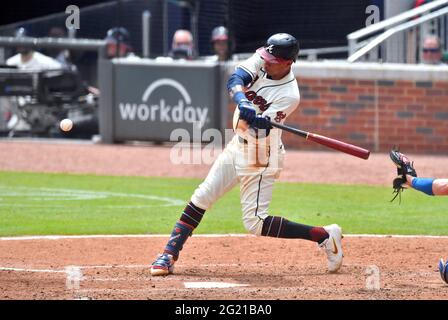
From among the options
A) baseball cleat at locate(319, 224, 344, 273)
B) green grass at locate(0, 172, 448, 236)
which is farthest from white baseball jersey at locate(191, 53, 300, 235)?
green grass at locate(0, 172, 448, 236)

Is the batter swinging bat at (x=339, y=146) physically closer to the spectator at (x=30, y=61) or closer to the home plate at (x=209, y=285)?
the home plate at (x=209, y=285)

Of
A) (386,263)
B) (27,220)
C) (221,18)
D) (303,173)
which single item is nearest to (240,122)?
(386,263)

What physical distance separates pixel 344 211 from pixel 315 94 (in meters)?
5.04

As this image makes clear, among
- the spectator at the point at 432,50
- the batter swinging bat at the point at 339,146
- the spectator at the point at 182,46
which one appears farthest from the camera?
the spectator at the point at 182,46

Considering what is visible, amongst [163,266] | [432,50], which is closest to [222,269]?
[163,266]

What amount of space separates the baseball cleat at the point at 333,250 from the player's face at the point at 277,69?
1181mm

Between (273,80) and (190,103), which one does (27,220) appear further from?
(190,103)

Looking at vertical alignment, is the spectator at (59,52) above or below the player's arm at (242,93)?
above

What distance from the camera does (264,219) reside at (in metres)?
7.21

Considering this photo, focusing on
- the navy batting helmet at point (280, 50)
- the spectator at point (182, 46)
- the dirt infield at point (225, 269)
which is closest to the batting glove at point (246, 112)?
the navy batting helmet at point (280, 50)

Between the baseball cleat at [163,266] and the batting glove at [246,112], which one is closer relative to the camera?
the batting glove at [246,112]

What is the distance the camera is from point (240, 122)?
7.14 meters

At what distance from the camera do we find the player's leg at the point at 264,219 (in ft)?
23.7

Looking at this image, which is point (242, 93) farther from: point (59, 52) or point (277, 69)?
point (59, 52)
